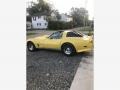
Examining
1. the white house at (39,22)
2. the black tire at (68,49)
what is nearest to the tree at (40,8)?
the white house at (39,22)

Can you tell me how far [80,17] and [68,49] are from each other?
0.32m

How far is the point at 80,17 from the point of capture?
3.26m

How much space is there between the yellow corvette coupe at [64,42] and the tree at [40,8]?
0.22 metres

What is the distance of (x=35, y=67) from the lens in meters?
3.32

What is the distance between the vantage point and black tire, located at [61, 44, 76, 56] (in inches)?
134

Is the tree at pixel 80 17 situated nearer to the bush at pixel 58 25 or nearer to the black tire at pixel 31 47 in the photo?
the bush at pixel 58 25

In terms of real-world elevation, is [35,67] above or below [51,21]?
below

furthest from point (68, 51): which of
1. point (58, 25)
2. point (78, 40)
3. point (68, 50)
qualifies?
point (58, 25)

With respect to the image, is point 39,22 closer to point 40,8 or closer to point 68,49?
point 40,8

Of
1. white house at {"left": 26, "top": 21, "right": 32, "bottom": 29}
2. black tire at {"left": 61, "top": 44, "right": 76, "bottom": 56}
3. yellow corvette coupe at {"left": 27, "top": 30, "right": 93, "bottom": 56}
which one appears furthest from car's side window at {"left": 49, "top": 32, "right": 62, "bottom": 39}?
white house at {"left": 26, "top": 21, "right": 32, "bottom": 29}

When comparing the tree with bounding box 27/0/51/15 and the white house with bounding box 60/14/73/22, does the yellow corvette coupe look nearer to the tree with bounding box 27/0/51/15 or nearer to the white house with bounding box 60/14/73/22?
the white house with bounding box 60/14/73/22
